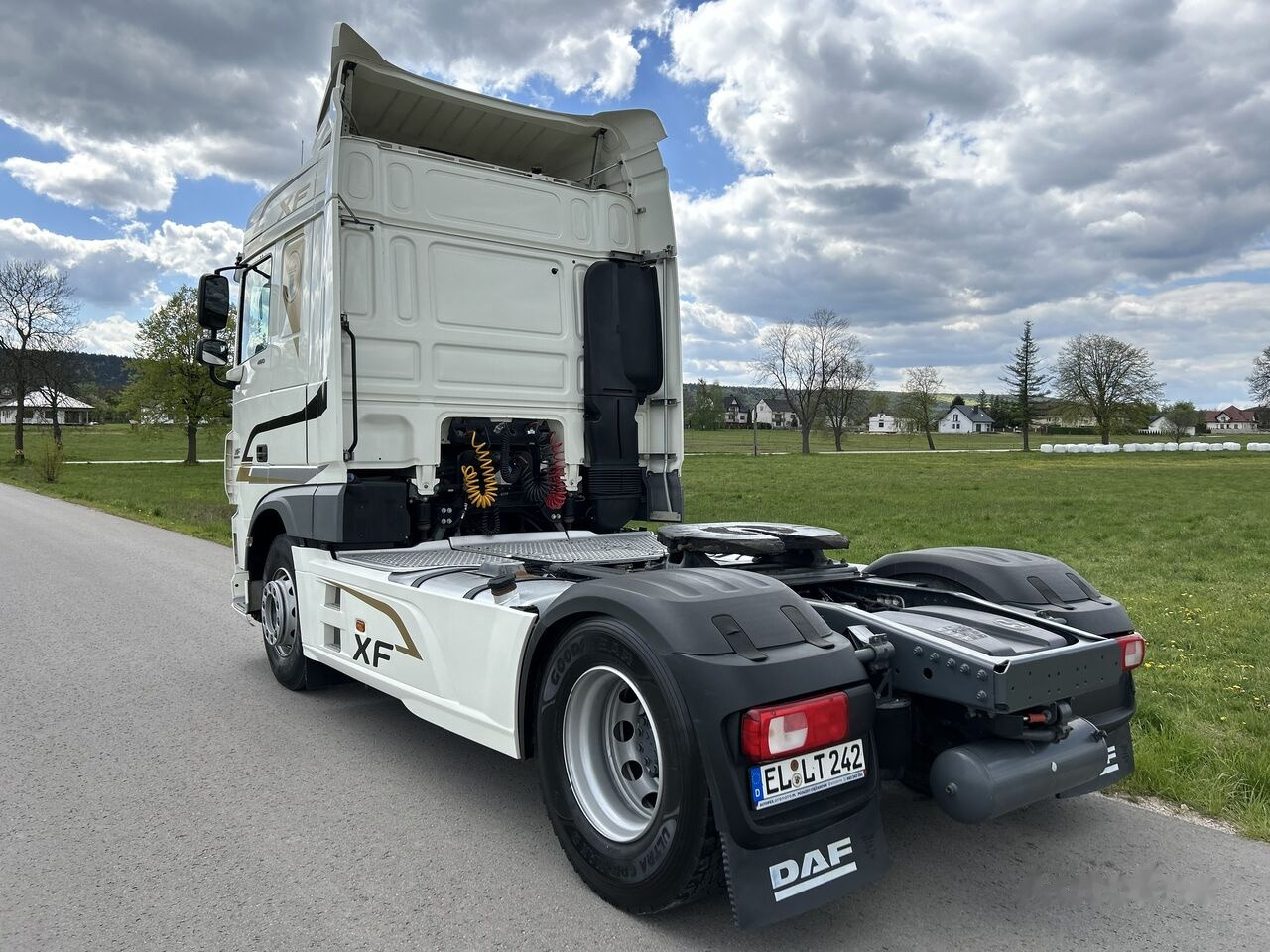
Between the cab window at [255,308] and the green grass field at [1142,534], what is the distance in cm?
542

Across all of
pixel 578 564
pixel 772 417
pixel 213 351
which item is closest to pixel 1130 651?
pixel 578 564

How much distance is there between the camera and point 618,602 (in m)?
2.75

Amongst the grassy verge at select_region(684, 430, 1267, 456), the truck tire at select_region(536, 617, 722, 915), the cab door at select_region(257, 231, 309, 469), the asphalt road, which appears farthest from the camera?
the grassy verge at select_region(684, 430, 1267, 456)

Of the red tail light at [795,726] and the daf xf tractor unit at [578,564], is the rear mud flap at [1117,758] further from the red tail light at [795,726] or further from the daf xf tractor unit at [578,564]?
the red tail light at [795,726]

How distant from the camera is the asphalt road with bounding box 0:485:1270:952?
2646mm

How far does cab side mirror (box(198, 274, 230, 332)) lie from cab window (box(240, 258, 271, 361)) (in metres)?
0.16

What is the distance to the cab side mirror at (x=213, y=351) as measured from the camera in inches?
238

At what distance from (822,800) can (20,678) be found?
539 centimetres

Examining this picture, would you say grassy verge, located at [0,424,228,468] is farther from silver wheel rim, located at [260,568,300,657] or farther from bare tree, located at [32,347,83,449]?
silver wheel rim, located at [260,568,300,657]

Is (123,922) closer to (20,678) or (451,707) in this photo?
(451,707)

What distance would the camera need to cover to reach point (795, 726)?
8.05ft

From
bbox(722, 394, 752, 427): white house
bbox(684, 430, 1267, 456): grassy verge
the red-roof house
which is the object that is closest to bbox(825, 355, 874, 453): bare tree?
bbox(684, 430, 1267, 456): grassy verge

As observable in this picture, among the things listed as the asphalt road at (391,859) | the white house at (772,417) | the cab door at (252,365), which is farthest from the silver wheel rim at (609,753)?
the white house at (772,417)

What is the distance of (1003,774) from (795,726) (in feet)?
2.26
